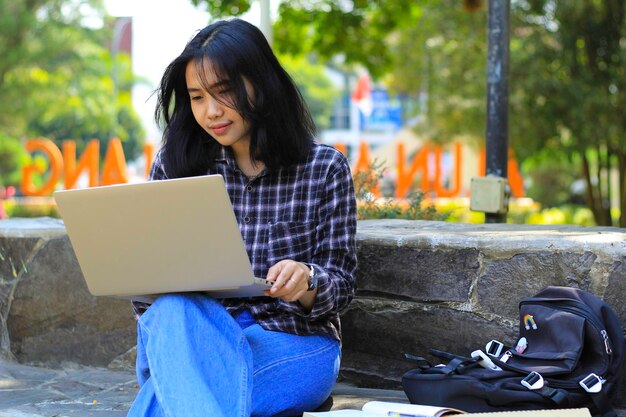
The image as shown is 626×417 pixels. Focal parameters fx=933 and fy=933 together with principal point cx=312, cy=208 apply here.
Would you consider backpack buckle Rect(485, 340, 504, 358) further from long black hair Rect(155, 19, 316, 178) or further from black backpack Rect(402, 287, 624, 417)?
long black hair Rect(155, 19, 316, 178)

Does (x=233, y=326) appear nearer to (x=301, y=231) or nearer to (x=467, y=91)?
(x=301, y=231)

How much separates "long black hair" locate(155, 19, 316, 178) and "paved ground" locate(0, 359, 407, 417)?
3.05 ft

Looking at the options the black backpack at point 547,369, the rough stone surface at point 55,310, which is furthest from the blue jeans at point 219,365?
the rough stone surface at point 55,310

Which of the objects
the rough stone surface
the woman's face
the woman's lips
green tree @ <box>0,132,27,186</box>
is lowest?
green tree @ <box>0,132,27,186</box>

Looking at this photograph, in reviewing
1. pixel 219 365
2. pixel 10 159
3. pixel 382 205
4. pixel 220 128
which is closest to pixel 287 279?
pixel 219 365

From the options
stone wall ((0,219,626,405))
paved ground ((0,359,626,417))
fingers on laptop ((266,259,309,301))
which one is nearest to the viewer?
fingers on laptop ((266,259,309,301))

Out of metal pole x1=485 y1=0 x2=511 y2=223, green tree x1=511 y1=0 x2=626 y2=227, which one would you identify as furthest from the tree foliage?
metal pole x1=485 y1=0 x2=511 y2=223

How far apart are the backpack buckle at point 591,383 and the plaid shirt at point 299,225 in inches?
29.3

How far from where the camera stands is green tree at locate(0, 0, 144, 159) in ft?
57.5

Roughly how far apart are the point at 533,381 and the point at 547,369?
95 mm

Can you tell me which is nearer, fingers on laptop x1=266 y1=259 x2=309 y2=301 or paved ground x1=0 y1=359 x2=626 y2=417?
fingers on laptop x1=266 y1=259 x2=309 y2=301

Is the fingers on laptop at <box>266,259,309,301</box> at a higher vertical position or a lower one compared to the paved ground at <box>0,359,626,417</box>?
higher

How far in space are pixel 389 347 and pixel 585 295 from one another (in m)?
0.89

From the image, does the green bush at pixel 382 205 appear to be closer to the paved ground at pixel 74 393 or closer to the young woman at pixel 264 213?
the paved ground at pixel 74 393
